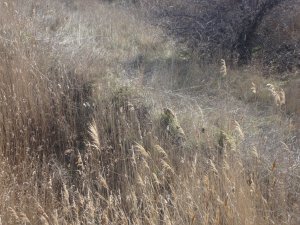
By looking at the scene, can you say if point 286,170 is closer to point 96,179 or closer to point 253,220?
point 253,220

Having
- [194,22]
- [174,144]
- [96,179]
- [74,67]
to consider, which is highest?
[194,22]

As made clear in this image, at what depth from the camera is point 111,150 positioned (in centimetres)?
386

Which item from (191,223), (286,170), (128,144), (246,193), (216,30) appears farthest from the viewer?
(216,30)

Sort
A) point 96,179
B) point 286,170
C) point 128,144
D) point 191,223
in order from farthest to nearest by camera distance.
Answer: point 128,144, point 96,179, point 286,170, point 191,223

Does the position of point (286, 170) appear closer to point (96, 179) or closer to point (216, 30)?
point (96, 179)

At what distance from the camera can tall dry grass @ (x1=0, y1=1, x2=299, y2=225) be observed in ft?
9.32

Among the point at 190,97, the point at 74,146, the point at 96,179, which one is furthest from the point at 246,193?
the point at 190,97

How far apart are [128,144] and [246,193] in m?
1.34

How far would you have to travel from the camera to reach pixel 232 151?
329 cm

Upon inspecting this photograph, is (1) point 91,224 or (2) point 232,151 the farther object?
(2) point 232,151

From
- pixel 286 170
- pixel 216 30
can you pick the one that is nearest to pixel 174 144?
pixel 286 170

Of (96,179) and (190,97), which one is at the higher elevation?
(190,97)

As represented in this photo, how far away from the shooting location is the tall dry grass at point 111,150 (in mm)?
2840

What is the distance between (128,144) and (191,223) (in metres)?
1.41
